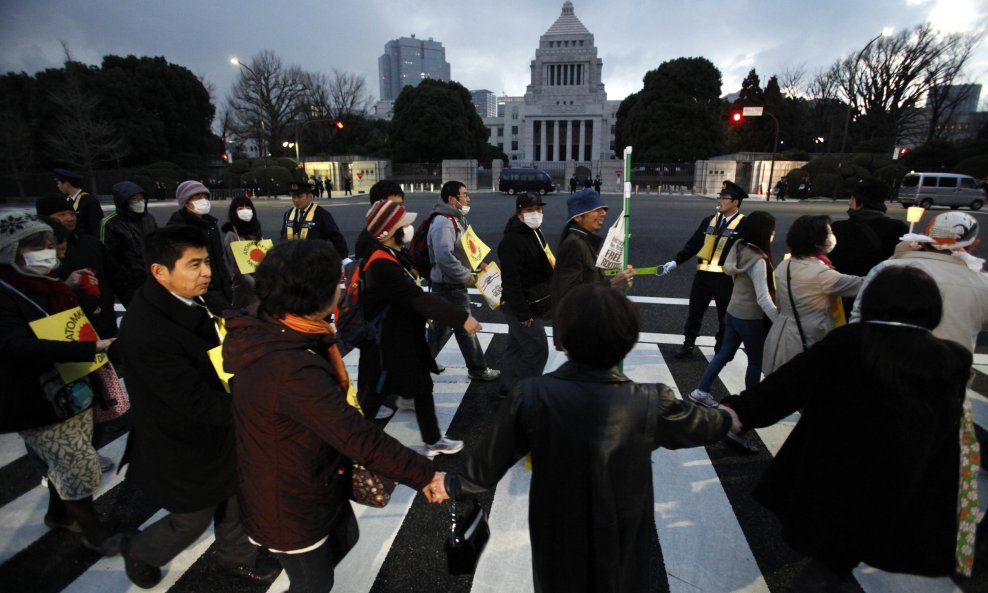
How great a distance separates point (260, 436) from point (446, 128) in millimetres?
55427

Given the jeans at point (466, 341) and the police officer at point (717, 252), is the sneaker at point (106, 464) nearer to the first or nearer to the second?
the jeans at point (466, 341)

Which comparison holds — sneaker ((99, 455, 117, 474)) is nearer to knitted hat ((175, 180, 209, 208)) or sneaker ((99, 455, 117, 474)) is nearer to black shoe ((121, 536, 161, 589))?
black shoe ((121, 536, 161, 589))

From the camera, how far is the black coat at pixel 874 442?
168 cm

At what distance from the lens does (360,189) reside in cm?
4428

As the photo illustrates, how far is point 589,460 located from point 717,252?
402 cm

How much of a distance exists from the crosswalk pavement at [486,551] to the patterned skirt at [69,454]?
446 millimetres

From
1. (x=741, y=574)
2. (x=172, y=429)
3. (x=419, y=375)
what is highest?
(x=172, y=429)

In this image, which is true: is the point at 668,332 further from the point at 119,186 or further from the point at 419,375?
the point at 119,186

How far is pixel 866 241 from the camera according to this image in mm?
4234

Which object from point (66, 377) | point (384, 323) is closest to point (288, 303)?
point (384, 323)

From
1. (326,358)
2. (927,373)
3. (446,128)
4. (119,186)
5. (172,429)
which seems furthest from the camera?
(446,128)

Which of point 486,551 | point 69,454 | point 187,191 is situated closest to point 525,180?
point 187,191

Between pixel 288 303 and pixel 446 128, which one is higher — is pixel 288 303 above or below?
below

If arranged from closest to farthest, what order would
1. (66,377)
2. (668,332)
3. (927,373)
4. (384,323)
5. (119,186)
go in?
(927,373)
(66,377)
(384,323)
(119,186)
(668,332)
